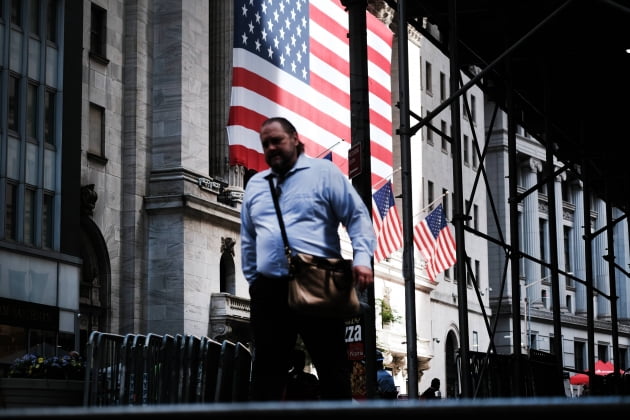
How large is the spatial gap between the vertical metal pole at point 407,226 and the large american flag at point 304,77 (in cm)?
853

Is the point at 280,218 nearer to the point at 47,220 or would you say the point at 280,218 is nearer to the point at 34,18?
the point at 47,220

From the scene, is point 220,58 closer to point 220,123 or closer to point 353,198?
point 220,123

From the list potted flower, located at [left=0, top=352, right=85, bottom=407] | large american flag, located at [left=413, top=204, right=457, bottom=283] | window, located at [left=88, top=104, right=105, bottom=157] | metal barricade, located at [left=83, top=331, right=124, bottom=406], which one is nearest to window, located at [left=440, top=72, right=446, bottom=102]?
large american flag, located at [left=413, top=204, right=457, bottom=283]

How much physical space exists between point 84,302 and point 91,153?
5.11 meters

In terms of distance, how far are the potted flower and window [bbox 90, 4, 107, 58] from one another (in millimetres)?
39068

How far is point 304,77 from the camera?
94.6 ft

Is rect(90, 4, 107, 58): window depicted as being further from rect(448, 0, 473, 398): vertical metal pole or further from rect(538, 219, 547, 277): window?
rect(538, 219, 547, 277): window

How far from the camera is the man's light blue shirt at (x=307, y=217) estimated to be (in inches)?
310

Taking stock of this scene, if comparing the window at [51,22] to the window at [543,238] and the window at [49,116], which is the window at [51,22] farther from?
the window at [543,238]

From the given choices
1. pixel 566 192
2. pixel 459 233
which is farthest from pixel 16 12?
pixel 566 192

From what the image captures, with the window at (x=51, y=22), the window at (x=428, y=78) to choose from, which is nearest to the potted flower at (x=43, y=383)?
the window at (x=51, y=22)

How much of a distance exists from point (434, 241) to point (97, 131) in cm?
1286

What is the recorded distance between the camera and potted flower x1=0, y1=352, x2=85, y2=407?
895 centimetres

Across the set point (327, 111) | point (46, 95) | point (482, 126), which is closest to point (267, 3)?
point (327, 111)
